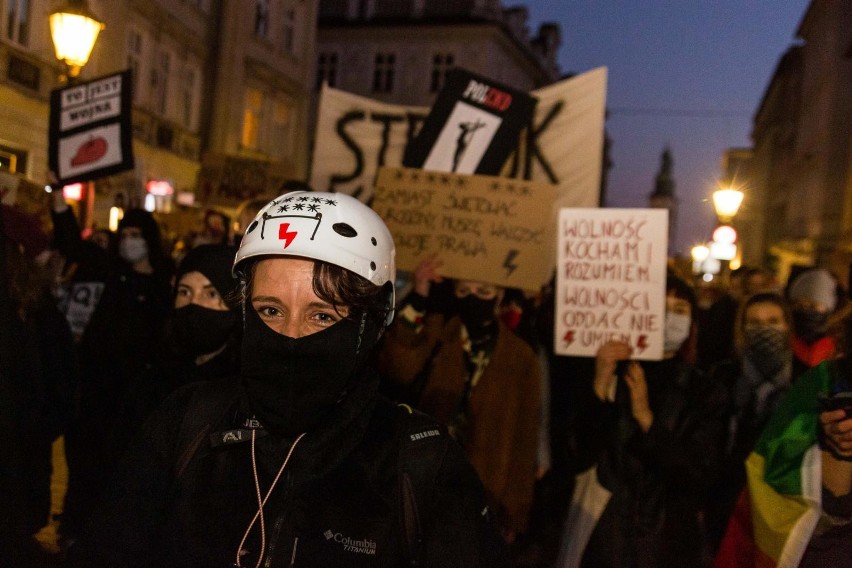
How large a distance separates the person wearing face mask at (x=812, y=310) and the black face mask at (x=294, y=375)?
3.41 meters

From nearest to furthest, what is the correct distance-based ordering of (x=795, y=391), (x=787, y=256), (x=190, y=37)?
(x=795, y=391) → (x=190, y=37) → (x=787, y=256)

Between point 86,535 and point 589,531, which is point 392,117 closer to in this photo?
point 589,531

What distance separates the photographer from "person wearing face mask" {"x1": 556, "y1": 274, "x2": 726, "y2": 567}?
361cm

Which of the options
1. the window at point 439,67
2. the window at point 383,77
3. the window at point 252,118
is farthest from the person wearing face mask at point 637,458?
the window at point 383,77

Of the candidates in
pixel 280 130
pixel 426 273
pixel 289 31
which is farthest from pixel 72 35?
pixel 289 31

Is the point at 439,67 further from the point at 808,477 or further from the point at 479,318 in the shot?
the point at 808,477

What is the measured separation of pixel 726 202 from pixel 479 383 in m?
4.85

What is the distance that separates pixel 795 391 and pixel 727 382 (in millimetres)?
1525

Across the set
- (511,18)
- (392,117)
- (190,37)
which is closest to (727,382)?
(392,117)

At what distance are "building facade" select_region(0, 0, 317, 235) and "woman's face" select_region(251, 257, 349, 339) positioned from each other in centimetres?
762

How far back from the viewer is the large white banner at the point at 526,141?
212 inches

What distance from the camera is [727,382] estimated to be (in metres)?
4.42

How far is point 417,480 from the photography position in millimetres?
1838

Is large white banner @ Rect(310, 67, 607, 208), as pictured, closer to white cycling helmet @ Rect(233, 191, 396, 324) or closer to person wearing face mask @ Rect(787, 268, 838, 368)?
person wearing face mask @ Rect(787, 268, 838, 368)
